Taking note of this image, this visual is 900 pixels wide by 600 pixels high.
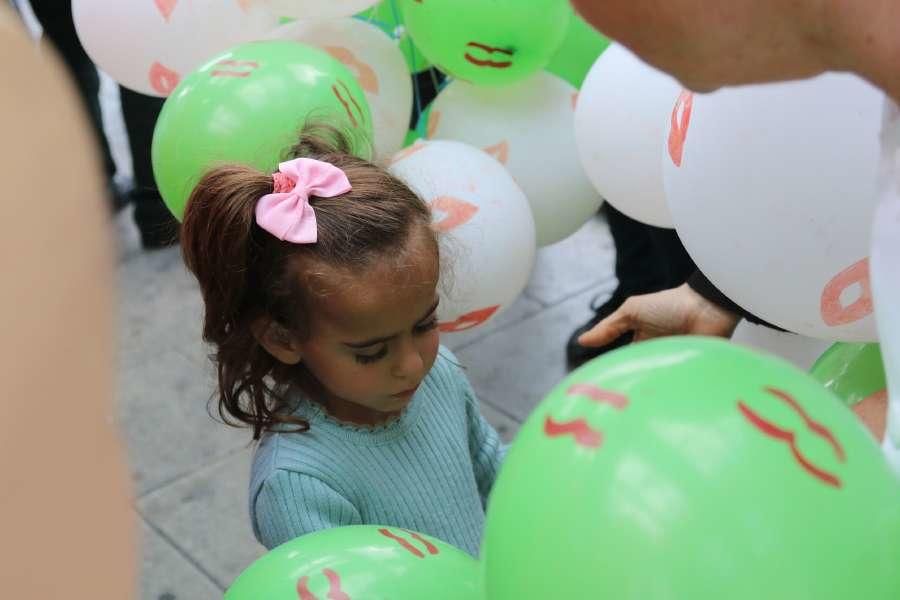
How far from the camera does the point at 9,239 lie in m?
0.46

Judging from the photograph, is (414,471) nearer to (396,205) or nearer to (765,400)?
(396,205)

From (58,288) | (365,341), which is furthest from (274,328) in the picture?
(58,288)

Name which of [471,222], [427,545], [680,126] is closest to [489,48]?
[471,222]

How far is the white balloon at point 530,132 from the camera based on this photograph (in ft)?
6.73

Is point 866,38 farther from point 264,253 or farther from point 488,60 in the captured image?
point 488,60

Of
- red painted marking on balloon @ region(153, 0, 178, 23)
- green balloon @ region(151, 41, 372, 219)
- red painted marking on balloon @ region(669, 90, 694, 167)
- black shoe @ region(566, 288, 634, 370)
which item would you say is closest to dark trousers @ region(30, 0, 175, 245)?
black shoe @ region(566, 288, 634, 370)

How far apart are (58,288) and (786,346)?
128cm

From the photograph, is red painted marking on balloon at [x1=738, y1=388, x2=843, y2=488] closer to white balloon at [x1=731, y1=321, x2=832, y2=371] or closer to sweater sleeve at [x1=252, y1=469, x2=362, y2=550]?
sweater sleeve at [x1=252, y1=469, x2=362, y2=550]

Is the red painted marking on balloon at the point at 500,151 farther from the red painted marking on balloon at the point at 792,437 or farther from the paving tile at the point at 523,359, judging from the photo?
the red painted marking on balloon at the point at 792,437

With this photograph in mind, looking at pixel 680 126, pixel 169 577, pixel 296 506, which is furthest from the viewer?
pixel 169 577

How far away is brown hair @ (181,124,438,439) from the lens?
143cm

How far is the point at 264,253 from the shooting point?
1462mm

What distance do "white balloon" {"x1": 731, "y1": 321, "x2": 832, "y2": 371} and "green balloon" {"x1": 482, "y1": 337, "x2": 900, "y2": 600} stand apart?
0.85m

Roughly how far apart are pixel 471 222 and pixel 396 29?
68 cm
